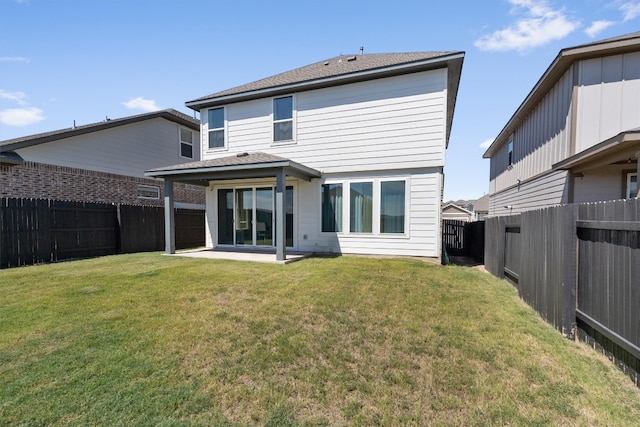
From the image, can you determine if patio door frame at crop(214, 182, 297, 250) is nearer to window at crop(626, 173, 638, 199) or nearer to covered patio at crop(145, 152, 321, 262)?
covered patio at crop(145, 152, 321, 262)

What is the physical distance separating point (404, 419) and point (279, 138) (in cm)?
961

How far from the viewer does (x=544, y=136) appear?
9773 millimetres

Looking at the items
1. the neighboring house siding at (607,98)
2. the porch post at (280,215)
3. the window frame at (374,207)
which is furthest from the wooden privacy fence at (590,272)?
the porch post at (280,215)

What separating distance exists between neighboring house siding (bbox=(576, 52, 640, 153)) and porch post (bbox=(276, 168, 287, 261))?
8016 millimetres

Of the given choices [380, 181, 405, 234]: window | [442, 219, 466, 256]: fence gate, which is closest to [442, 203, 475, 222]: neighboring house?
[442, 219, 466, 256]: fence gate

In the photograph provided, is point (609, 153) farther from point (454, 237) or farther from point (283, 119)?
point (283, 119)

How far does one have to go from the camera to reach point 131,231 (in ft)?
37.6

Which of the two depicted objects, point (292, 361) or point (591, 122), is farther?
point (591, 122)

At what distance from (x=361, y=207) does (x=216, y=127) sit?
6716 mm

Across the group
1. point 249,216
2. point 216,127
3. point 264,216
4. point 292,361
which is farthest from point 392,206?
point 216,127

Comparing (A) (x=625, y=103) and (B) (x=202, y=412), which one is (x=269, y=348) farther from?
(A) (x=625, y=103)

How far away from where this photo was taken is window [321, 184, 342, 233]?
9.67m

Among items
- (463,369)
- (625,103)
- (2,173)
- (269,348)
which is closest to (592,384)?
(463,369)

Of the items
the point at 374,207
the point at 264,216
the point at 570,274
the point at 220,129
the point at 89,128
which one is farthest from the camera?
the point at 89,128
